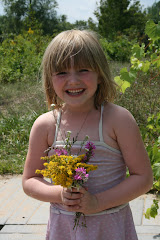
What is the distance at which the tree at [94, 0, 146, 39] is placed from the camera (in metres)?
22.8

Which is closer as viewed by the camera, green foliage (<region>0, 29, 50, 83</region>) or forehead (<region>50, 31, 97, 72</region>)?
forehead (<region>50, 31, 97, 72</region>)

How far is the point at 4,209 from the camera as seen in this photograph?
3139 mm

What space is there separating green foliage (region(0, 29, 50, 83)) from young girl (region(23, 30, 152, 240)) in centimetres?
698

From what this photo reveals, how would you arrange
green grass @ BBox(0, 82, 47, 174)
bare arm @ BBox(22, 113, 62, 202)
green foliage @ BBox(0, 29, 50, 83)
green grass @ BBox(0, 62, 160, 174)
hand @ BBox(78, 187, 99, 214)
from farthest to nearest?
green foliage @ BBox(0, 29, 50, 83) < green grass @ BBox(0, 62, 160, 174) < green grass @ BBox(0, 82, 47, 174) < bare arm @ BBox(22, 113, 62, 202) < hand @ BBox(78, 187, 99, 214)

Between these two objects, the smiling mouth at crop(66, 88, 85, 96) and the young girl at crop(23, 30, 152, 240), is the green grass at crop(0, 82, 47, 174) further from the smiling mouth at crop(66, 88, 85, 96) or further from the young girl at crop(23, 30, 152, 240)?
the smiling mouth at crop(66, 88, 85, 96)

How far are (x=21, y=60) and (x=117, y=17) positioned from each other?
14.1m

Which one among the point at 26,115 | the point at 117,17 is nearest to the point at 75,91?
the point at 26,115

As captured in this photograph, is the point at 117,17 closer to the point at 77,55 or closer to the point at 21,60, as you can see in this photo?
the point at 21,60

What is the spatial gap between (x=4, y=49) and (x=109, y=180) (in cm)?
1125

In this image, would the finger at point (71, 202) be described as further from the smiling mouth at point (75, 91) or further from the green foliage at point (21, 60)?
the green foliage at point (21, 60)

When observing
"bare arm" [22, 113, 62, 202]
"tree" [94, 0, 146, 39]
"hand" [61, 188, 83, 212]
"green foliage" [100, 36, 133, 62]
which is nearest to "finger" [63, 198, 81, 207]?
"hand" [61, 188, 83, 212]

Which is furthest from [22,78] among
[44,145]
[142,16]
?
[142,16]

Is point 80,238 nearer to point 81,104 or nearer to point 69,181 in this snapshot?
point 69,181

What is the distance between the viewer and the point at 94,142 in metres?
1.47
